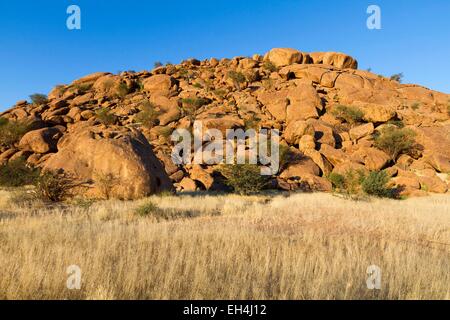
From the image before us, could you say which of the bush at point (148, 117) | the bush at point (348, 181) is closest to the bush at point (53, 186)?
the bush at point (348, 181)

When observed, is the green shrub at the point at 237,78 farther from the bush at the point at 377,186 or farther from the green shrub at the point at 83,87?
the bush at the point at 377,186

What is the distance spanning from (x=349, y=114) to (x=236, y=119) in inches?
476

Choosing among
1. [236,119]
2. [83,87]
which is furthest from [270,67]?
[83,87]

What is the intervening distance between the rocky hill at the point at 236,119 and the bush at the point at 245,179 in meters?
2.42

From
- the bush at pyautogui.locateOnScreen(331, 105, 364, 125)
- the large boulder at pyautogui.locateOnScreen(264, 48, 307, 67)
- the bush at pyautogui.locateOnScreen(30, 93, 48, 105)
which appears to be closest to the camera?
the bush at pyautogui.locateOnScreen(331, 105, 364, 125)

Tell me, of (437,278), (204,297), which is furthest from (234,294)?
(437,278)

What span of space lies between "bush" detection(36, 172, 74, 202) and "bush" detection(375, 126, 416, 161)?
24485mm

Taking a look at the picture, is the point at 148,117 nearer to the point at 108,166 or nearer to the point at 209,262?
the point at 108,166

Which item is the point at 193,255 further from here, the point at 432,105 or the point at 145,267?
the point at 432,105

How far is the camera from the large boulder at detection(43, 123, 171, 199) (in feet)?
36.4

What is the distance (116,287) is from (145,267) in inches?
22.9

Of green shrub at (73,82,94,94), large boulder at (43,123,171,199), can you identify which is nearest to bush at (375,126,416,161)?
large boulder at (43,123,171,199)

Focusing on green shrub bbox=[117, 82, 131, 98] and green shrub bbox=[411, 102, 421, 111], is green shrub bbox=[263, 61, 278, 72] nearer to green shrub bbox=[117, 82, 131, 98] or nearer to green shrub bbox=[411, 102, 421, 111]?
green shrub bbox=[411, 102, 421, 111]

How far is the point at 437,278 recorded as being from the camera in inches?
158
